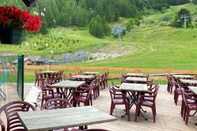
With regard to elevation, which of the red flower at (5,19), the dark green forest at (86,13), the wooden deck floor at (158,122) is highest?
the dark green forest at (86,13)

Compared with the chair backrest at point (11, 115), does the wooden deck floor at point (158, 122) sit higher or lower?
lower

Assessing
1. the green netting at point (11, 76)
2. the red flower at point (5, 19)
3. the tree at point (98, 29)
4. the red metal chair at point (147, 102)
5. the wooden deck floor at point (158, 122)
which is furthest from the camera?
the tree at point (98, 29)

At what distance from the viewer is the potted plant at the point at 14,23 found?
247 cm

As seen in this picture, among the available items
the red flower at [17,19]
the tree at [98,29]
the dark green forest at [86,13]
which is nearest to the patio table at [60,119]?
the red flower at [17,19]

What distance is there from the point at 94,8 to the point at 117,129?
135 ft

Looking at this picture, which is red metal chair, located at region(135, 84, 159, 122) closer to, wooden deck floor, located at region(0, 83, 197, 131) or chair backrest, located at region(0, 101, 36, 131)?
wooden deck floor, located at region(0, 83, 197, 131)

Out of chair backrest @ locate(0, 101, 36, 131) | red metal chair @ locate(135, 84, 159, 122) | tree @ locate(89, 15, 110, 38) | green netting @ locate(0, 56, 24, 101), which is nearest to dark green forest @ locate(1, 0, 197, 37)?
tree @ locate(89, 15, 110, 38)

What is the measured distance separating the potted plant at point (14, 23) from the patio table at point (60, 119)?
93 centimetres

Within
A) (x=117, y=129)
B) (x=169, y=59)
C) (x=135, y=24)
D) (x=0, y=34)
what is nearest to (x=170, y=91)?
(x=117, y=129)

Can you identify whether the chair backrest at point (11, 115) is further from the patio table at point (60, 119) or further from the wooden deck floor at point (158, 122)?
the wooden deck floor at point (158, 122)

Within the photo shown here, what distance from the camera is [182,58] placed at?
70.3ft

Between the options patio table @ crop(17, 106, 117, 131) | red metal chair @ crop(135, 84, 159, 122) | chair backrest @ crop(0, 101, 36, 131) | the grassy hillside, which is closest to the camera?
patio table @ crop(17, 106, 117, 131)

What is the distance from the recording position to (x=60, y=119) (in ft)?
8.11

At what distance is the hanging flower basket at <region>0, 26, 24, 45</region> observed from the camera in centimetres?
260
